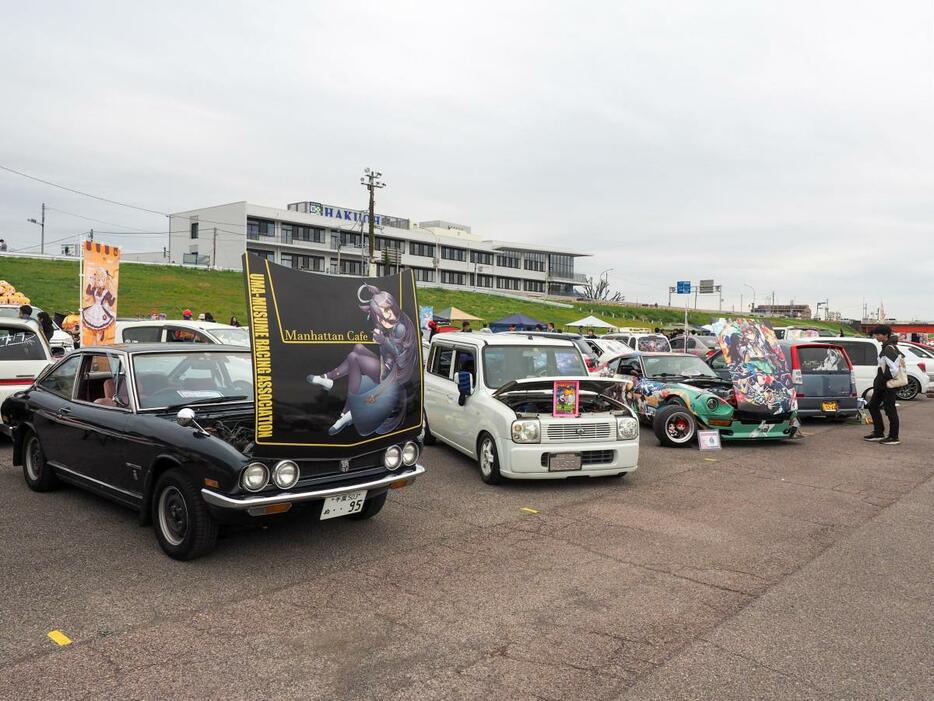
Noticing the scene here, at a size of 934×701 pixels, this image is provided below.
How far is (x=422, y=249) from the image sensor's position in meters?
88.6

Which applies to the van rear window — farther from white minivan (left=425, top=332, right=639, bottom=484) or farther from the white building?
the white building

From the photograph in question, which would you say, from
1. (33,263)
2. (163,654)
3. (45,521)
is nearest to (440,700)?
(163,654)

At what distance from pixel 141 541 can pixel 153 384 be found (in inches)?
51.2

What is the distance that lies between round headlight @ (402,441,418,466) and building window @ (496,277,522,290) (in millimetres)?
93650

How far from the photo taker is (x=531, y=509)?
673 cm

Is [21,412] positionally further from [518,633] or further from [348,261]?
[348,261]

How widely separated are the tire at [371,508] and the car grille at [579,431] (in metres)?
2.32

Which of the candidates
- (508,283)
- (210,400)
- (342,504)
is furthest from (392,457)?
(508,283)

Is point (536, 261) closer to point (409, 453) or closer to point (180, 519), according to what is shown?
point (409, 453)

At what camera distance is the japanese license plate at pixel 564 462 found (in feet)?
24.4

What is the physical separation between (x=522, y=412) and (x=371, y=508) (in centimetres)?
261

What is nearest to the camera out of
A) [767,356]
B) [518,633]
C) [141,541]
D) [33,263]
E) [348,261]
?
[518,633]

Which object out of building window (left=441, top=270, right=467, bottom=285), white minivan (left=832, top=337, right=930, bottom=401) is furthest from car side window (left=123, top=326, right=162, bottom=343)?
building window (left=441, top=270, right=467, bottom=285)

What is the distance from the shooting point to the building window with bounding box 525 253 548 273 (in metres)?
102
